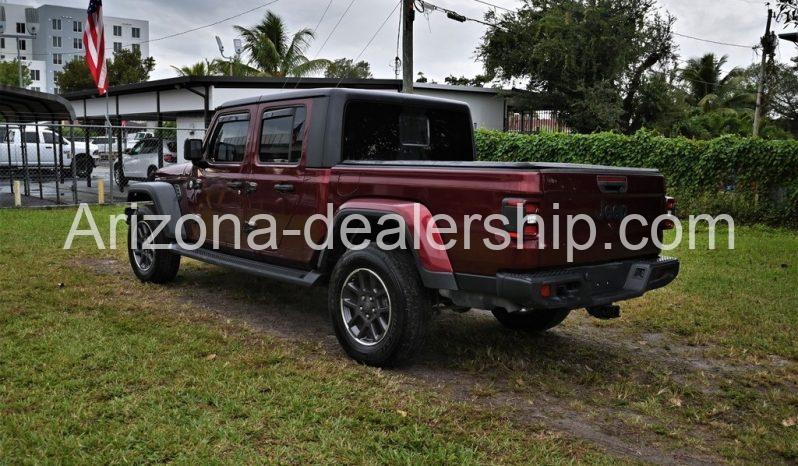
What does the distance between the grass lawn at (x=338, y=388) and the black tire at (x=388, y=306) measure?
0.14 m

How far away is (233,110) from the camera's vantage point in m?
6.42

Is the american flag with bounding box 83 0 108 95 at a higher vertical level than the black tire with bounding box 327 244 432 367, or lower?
higher

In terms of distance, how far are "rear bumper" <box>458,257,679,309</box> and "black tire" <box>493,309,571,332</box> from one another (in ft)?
3.25

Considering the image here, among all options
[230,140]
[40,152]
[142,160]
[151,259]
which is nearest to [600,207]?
[230,140]

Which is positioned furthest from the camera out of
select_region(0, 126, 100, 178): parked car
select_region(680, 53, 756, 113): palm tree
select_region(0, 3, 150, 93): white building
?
select_region(0, 3, 150, 93): white building

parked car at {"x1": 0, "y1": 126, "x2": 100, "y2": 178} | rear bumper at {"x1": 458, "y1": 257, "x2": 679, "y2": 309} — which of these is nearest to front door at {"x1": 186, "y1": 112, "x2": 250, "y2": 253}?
rear bumper at {"x1": 458, "y1": 257, "x2": 679, "y2": 309}

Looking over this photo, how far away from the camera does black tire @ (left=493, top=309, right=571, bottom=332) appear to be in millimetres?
5676

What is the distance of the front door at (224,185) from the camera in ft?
20.0

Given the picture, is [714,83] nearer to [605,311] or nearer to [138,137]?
[138,137]

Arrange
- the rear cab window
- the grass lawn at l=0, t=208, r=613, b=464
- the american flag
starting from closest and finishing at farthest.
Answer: the grass lawn at l=0, t=208, r=613, b=464 < the rear cab window < the american flag

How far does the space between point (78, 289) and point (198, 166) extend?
1.86 meters

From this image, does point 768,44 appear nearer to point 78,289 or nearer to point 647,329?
point 647,329

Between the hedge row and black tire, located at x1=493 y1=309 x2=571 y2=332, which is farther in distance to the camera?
the hedge row

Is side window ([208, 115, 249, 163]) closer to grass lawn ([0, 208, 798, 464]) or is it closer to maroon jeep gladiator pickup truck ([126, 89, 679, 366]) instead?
maroon jeep gladiator pickup truck ([126, 89, 679, 366])
